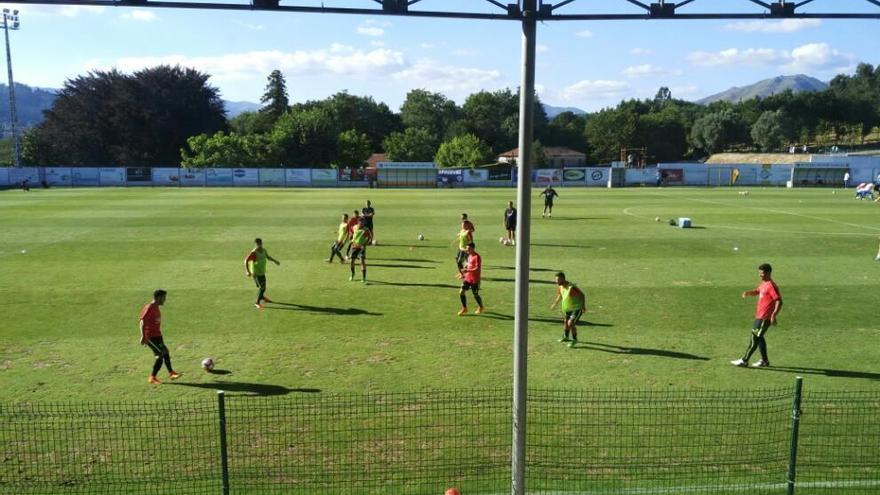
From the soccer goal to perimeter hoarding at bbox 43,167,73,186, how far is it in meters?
71.5

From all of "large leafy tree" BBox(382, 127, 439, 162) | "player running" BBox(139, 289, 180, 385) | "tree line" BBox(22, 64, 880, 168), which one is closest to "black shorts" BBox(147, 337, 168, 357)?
"player running" BBox(139, 289, 180, 385)

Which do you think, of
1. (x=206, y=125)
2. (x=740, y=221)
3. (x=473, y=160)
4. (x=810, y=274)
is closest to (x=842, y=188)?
(x=740, y=221)

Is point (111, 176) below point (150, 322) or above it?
above

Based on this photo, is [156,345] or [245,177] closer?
[156,345]

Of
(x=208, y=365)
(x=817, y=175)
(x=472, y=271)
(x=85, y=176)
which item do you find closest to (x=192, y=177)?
(x=85, y=176)

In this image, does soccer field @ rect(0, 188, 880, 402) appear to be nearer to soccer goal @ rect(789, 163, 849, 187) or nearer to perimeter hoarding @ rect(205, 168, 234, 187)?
perimeter hoarding @ rect(205, 168, 234, 187)

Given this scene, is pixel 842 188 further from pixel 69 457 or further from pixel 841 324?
pixel 69 457

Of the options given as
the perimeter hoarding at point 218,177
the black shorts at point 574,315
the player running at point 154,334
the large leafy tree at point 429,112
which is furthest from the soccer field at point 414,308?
the large leafy tree at point 429,112

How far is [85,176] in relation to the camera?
218 ft

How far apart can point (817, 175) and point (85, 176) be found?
238 ft

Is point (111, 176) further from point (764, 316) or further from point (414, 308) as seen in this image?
point (764, 316)

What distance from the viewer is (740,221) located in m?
35.0

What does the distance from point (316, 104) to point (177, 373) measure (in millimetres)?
104961

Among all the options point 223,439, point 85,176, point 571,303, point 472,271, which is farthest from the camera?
point 85,176
